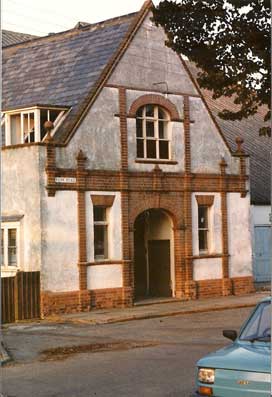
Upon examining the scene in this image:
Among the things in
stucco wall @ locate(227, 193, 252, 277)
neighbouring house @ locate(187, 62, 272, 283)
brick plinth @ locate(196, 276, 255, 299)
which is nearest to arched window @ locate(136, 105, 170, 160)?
stucco wall @ locate(227, 193, 252, 277)

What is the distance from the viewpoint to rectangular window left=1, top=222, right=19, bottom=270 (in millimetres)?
25656

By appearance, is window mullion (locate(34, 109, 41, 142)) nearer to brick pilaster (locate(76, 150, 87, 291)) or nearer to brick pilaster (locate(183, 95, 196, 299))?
brick pilaster (locate(76, 150, 87, 291))

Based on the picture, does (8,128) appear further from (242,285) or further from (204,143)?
(242,285)

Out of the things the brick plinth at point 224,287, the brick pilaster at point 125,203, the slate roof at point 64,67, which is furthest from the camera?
the brick plinth at point 224,287

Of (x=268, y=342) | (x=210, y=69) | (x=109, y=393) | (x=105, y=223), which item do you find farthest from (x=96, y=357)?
(x=105, y=223)

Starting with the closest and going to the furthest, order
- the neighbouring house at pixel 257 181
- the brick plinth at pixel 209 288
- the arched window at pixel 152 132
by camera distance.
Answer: the arched window at pixel 152 132 < the brick plinth at pixel 209 288 < the neighbouring house at pixel 257 181

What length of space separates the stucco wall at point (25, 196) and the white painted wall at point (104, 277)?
1.90 meters

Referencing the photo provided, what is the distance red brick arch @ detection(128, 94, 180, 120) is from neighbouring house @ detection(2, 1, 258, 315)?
0.12ft

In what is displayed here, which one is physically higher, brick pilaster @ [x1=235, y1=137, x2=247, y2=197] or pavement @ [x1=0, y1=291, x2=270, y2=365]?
brick pilaster @ [x1=235, y1=137, x2=247, y2=197]

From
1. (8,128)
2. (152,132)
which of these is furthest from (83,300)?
(152,132)

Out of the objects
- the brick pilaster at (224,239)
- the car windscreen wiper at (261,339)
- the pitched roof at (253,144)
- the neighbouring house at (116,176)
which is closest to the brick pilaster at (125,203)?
the neighbouring house at (116,176)

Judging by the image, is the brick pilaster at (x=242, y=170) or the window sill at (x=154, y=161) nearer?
the window sill at (x=154, y=161)

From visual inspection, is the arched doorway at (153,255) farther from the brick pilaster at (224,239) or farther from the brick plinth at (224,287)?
the brick pilaster at (224,239)

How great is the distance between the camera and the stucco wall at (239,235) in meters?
30.3
